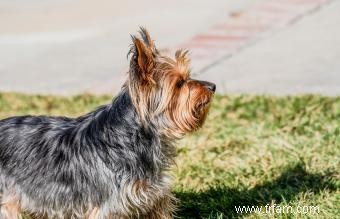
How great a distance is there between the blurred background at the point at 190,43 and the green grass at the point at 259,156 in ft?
2.33

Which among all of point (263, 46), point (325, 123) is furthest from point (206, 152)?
→ point (263, 46)

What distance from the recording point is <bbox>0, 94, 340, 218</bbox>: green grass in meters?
6.37

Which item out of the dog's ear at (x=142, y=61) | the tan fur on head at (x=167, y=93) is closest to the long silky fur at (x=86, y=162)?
the tan fur on head at (x=167, y=93)

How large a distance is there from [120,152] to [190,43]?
6.79 meters

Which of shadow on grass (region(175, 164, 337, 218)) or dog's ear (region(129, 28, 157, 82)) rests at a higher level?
dog's ear (region(129, 28, 157, 82))

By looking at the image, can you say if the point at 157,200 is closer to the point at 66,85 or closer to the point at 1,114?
the point at 1,114

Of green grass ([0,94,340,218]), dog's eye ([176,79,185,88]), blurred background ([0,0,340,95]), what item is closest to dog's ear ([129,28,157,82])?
dog's eye ([176,79,185,88])

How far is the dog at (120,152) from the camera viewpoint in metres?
5.19

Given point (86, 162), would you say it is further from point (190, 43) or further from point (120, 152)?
point (190, 43)

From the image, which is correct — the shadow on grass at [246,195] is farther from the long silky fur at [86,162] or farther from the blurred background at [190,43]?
the blurred background at [190,43]

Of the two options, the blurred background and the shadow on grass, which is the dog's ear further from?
the blurred background

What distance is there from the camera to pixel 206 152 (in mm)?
7859

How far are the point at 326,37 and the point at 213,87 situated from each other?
6620 millimetres

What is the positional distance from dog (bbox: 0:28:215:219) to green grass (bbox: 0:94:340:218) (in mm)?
1019
